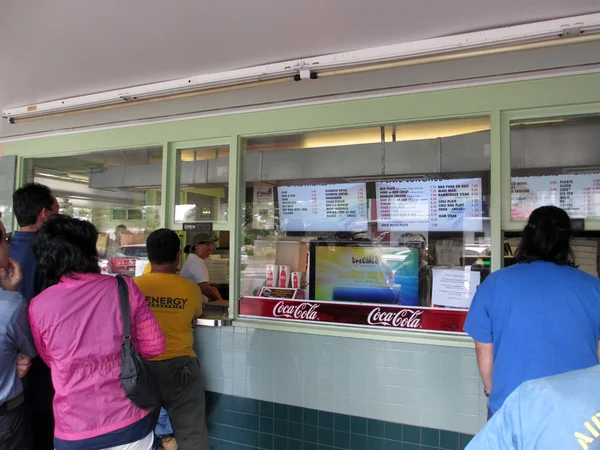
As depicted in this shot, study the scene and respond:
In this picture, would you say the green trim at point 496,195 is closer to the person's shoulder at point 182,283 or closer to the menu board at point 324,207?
the menu board at point 324,207

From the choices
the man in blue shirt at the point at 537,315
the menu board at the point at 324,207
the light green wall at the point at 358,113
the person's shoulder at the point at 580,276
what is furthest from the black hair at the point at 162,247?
the person's shoulder at the point at 580,276

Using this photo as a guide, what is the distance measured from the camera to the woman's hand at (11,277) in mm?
1638

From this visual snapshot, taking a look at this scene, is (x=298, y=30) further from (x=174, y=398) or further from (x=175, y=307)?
(x=174, y=398)

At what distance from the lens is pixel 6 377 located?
1.55m

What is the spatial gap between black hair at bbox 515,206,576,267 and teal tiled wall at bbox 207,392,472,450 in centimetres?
128

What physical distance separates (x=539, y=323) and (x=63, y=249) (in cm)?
175

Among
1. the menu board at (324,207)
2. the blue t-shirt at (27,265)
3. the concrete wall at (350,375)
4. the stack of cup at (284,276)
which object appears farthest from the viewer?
the stack of cup at (284,276)

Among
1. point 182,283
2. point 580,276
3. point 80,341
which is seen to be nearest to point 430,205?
point 580,276

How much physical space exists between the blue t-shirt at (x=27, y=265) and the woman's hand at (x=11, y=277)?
227 mm

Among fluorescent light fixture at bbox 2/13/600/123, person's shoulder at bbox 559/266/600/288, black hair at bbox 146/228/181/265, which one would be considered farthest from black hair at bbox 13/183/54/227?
person's shoulder at bbox 559/266/600/288

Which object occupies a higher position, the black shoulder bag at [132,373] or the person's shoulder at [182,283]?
the person's shoulder at [182,283]

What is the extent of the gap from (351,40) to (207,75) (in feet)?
3.09

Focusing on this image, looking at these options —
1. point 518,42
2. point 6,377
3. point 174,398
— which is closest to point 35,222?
point 6,377

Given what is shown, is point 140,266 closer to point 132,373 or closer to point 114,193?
point 114,193
